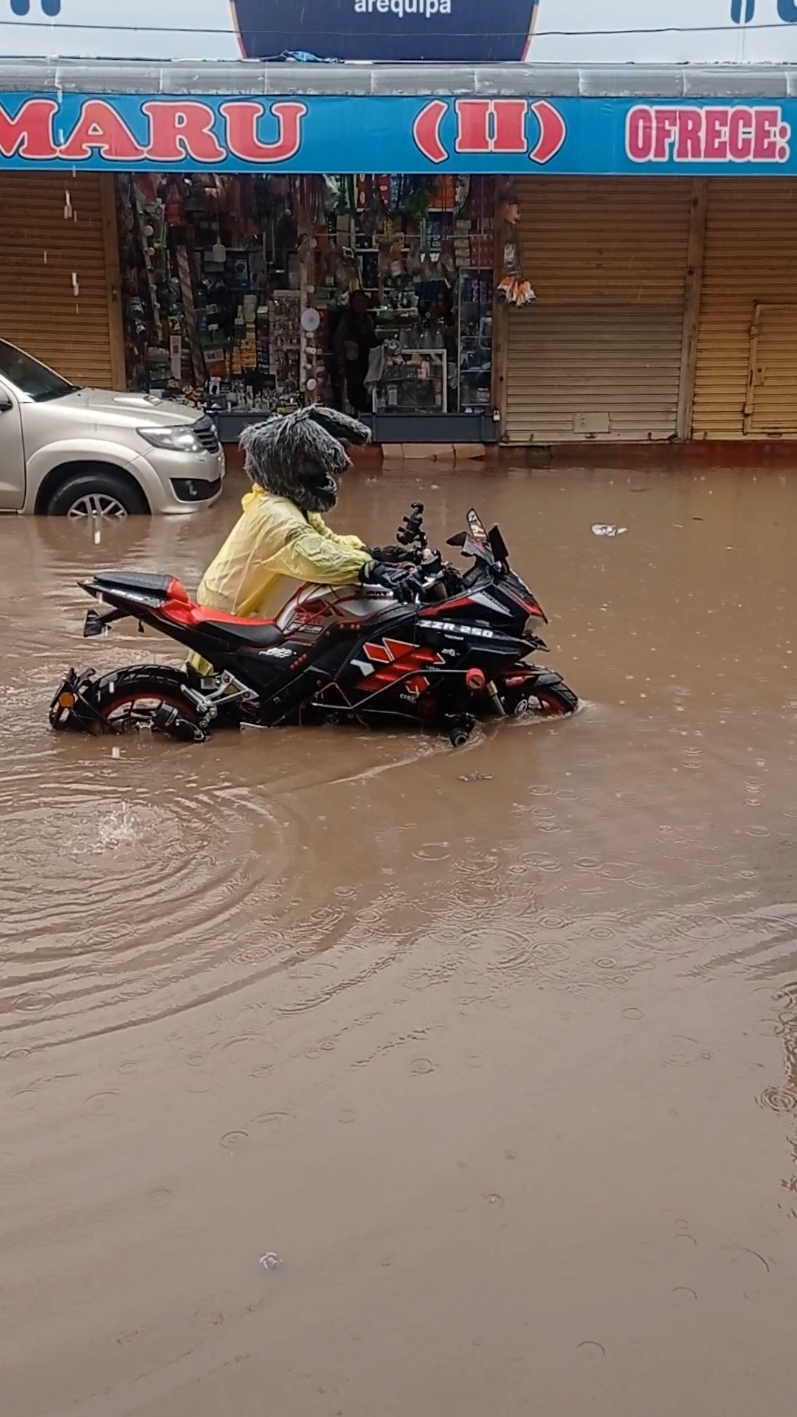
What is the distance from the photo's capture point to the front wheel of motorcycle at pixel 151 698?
18.5 ft

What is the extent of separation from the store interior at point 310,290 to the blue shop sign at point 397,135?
1.83 metres

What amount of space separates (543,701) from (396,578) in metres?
0.97

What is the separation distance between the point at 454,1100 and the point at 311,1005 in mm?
576

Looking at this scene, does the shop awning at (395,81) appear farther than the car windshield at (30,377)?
Yes

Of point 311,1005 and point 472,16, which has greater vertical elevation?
point 472,16

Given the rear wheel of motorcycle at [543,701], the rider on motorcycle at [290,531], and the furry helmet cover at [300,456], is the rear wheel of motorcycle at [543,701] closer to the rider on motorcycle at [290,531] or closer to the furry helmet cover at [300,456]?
the rider on motorcycle at [290,531]

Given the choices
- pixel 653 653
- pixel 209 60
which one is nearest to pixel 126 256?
pixel 209 60

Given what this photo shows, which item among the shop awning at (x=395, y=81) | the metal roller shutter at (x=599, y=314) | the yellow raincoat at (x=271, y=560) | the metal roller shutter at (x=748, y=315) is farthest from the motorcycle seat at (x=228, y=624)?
the metal roller shutter at (x=748, y=315)

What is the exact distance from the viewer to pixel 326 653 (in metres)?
5.63

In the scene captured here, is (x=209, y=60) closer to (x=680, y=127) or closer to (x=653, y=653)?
(x=680, y=127)

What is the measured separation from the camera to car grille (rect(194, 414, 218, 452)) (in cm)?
1071

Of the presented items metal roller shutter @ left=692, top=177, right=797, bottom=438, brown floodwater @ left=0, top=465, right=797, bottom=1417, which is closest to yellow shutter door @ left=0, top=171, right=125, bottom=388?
metal roller shutter @ left=692, top=177, right=797, bottom=438

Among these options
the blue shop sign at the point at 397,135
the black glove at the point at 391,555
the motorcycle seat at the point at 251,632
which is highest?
the blue shop sign at the point at 397,135

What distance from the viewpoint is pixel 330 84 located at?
12.3 m
